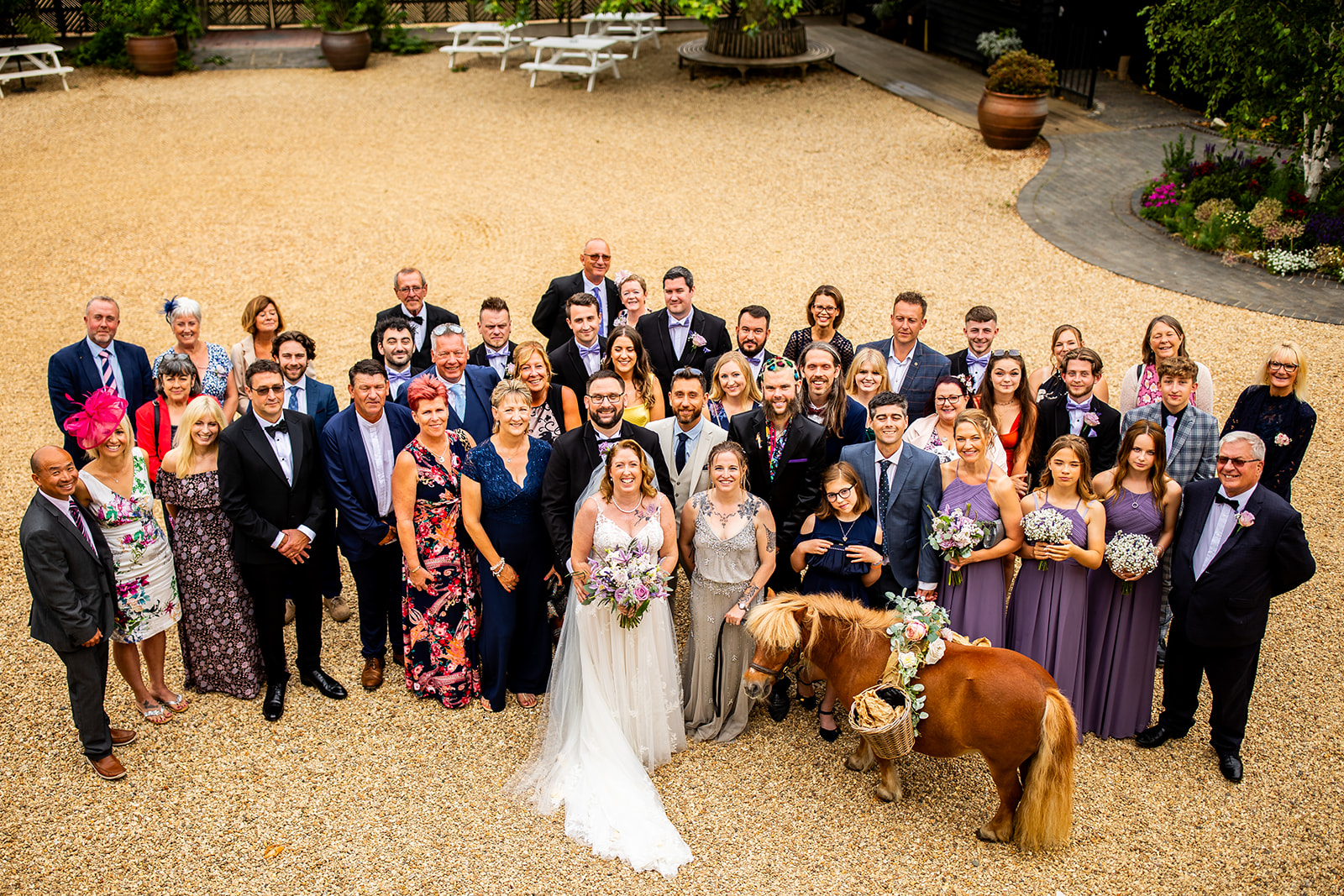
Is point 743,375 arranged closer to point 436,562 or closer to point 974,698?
point 436,562

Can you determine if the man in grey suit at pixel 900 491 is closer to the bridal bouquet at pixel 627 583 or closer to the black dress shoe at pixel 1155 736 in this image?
Answer: the bridal bouquet at pixel 627 583

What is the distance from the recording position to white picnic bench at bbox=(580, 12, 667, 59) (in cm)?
2247

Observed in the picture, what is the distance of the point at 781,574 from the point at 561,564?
1.47 meters

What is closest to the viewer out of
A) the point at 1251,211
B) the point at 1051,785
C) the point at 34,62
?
the point at 1051,785

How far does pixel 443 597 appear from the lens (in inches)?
249

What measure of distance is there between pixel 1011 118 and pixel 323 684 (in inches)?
553

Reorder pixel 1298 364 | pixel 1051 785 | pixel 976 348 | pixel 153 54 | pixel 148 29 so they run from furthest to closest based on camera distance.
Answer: pixel 148 29, pixel 153 54, pixel 976 348, pixel 1298 364, pixel 1051 785

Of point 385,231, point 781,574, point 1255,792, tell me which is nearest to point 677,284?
point 781,574

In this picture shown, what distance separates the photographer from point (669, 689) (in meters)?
6.04

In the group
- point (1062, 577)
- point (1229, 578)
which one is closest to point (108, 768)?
point (1062, 577)

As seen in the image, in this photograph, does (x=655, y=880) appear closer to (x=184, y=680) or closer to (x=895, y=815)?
(x=895, y=815)

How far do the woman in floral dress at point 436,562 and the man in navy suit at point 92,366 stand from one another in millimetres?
2740

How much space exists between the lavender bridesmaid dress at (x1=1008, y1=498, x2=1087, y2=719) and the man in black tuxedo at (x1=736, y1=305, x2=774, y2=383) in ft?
7.72

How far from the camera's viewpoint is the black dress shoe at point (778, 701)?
20.9 feet
